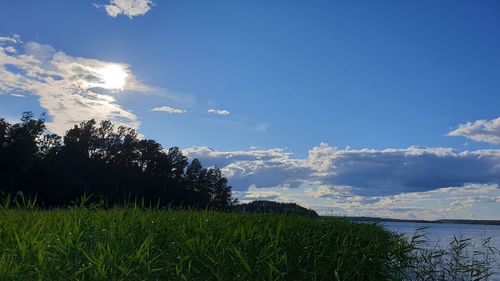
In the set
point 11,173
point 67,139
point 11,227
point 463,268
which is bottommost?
point 463,268

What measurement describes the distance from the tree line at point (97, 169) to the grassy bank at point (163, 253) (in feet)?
198

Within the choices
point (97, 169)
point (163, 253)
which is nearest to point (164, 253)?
point (163, 253)

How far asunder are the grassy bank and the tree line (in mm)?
60445

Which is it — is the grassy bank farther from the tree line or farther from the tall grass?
the tree line

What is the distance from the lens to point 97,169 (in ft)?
300

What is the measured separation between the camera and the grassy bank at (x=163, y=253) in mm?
6316

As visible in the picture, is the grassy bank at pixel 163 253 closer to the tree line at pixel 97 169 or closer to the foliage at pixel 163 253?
the foliage at pixel 163 253

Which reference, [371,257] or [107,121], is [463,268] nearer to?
[371,257]

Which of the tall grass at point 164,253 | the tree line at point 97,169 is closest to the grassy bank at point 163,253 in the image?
the tall grass at point 164,253

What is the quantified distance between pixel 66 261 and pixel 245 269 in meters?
2.39

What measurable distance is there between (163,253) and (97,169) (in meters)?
88.2

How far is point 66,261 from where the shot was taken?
21.3 feet

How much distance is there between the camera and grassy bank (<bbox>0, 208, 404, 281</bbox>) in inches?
249

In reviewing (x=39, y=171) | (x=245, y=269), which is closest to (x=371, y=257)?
(x=245, y=269)
